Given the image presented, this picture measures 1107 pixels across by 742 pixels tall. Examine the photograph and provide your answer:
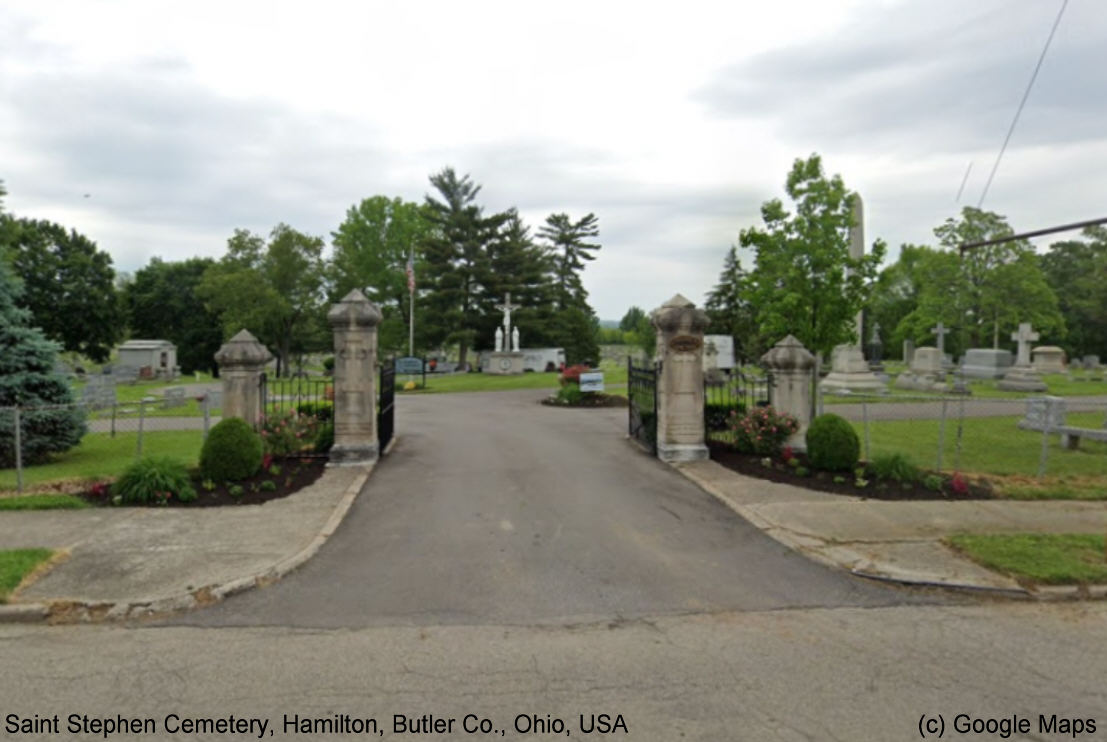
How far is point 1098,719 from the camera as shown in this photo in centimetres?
384

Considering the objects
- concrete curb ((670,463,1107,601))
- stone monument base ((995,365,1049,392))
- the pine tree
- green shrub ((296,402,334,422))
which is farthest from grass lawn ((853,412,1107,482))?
the pine tree

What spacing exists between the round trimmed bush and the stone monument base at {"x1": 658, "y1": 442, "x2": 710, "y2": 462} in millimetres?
1877

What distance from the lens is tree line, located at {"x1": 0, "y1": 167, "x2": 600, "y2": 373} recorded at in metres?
49.2

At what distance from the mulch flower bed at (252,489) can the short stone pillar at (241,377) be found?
1056 mm

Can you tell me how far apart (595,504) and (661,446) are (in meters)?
3.37

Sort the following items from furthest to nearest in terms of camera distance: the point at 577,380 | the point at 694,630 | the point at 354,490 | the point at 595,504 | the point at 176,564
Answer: the point at 577,380, the point at 354,490, the point at 595,504, the point at 176,564, the point at 694,630

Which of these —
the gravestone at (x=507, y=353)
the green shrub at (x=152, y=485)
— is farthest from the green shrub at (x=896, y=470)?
the gravestone at (x=507, y=353)

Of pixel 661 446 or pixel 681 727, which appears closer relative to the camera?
pixel 681 727

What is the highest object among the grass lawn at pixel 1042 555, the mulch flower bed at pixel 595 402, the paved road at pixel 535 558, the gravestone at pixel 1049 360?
the gravestone at pixel 1049 360

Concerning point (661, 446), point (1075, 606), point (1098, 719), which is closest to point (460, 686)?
point (1098, 719)

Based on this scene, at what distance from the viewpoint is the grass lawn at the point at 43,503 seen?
8.41m

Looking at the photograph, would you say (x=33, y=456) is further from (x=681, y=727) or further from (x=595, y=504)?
(x=681, y=727)

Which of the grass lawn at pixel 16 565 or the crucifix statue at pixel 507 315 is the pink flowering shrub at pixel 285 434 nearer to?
the grass lawn at pixel 16 565

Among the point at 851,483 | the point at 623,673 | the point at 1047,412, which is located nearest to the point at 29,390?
the point at 623,673
